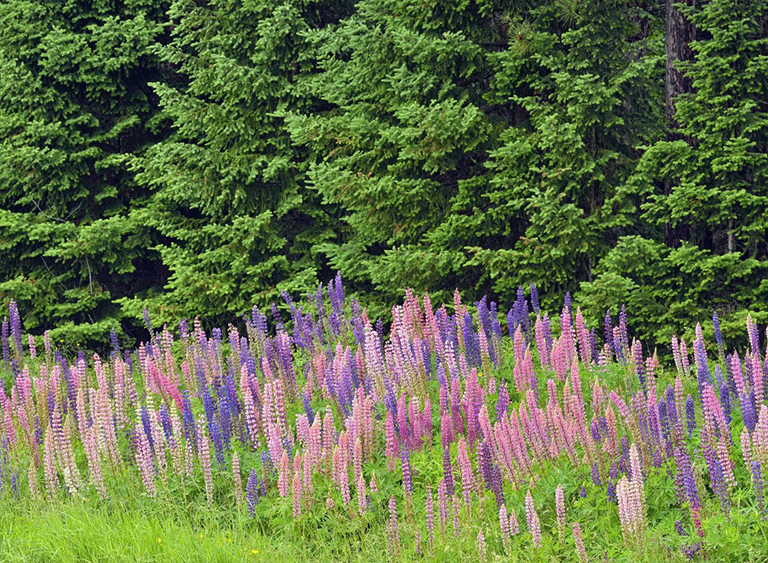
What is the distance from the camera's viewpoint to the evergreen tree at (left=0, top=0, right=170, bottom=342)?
1534cm

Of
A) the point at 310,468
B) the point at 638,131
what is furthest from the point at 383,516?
the point at 638,131

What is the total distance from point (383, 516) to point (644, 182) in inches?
241

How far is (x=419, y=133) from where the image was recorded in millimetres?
11836

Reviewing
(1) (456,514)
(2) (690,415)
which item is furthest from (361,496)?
(2) (690,415)

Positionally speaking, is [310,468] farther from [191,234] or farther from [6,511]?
[191,234]

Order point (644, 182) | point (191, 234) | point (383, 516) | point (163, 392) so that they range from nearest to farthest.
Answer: point (383, 516)
point (163, 392)
point (644, 182)
point (191, 234)

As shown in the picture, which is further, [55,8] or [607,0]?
[55,8]

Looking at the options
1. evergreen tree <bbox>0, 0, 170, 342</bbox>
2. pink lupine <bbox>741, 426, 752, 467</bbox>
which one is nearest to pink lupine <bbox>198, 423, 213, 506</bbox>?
pink lupine <bbox>741, 426, 752, 467</bbox>

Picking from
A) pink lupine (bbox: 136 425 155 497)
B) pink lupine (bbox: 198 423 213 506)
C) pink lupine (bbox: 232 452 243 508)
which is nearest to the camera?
pink lupine (bbox: 232 452 243 508)

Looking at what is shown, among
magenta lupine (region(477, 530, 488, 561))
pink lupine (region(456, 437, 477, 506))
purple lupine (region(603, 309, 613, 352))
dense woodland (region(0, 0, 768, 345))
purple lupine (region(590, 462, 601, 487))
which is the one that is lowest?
magenta lupine (region(477, 530, 488, 561))

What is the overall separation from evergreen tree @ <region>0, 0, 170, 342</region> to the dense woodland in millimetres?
47

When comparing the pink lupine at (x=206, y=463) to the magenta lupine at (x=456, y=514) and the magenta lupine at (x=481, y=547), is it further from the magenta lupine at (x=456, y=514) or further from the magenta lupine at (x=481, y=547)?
the magenta lupine at (x=481, y=547)

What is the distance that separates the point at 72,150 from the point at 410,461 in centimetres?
1072

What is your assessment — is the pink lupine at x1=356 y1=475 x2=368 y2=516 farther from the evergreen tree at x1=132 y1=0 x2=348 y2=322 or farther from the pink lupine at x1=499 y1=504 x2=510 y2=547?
the evergreen tree at x1=132 y1=0 x2=348 y2=322
